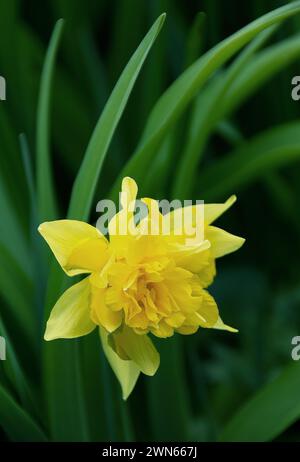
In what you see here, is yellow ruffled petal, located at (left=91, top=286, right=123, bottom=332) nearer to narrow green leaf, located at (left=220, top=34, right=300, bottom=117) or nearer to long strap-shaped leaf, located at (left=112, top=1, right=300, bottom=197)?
long strap-shaped leaf, located at (left=112, top=1, right=300, bottom=197)

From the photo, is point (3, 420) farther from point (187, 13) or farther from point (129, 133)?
point (187, 13)

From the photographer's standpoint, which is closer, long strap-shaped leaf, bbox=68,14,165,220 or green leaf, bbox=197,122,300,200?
long strap-shaped leaf, bbox=68,14,165,220

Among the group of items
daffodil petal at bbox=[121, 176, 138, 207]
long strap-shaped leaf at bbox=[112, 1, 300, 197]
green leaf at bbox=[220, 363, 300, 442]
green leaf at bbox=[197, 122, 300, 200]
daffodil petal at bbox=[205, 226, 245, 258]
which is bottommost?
green leaf at bbox=[220, 363, 300, 442]

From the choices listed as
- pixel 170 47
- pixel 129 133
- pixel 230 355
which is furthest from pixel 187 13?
pixel 230 355
